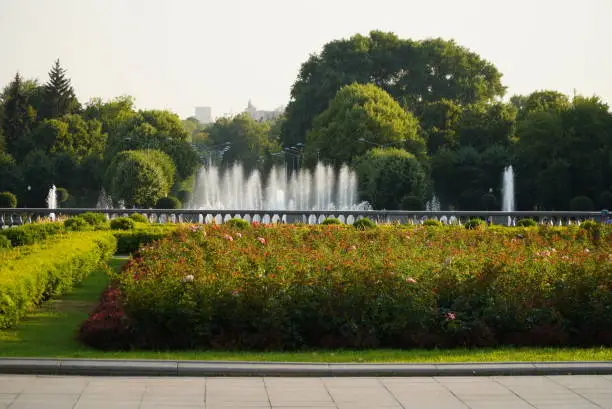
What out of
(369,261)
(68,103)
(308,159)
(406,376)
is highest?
(68,103)

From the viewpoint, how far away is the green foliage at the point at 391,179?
6088cm

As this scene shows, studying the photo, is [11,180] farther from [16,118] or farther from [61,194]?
[16,118]

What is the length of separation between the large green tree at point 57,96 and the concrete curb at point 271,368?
289ft

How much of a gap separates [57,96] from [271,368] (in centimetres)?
8965

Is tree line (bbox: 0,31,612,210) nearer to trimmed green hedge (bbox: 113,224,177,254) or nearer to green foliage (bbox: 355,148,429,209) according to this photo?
green foliage (bbox: 355,148,429,209)

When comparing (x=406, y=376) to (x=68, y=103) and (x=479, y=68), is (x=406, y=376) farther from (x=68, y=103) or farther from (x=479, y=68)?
(x=68, y=103)

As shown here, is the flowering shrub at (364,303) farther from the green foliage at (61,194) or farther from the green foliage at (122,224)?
the green foliage at (61,194)

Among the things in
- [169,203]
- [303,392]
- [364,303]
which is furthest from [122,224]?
[169,203]

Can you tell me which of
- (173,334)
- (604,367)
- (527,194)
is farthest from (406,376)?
(527,194)

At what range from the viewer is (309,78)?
268 feet

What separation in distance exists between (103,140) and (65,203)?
15502 mm

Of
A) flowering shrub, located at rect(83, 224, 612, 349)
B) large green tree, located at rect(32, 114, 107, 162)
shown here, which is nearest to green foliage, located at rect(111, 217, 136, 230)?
flowering shrub, located at rect(83, 224, 612, 349)

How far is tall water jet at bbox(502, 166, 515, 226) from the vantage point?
213 ft

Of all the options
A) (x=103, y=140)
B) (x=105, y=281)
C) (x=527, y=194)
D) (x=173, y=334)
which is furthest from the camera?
(x=103, y=140)
